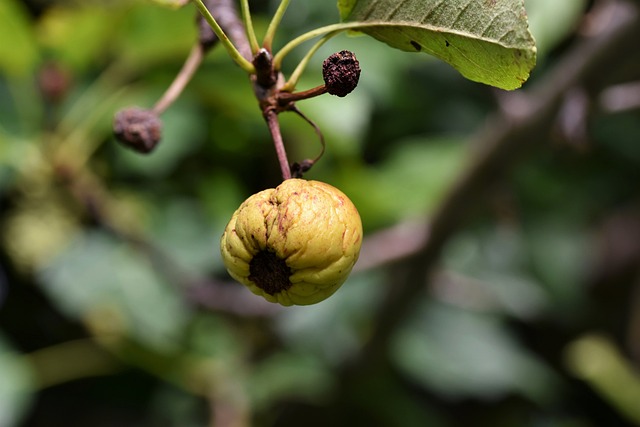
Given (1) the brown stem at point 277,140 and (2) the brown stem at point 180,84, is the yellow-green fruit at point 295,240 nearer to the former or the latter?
(1) the brown stem at point 277,140

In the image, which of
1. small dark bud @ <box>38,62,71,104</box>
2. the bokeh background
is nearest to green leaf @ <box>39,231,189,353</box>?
the bokeh background

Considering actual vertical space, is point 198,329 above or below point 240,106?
below

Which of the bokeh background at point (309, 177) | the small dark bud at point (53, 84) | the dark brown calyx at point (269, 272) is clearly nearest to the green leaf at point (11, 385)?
the bokeh background at point (309, 177)

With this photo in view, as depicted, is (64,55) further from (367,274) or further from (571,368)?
(571,368)

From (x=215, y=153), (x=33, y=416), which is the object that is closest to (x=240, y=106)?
(x=215, y=153)

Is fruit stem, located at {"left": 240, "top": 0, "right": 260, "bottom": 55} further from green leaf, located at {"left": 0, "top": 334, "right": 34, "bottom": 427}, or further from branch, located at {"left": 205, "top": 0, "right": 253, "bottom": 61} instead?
green leaf, located at {"left": 0, "top": 334, "right": 34, "bottom": 427}

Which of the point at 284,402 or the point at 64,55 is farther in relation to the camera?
the point at 284,402

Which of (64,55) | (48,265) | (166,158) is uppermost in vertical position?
(64,55)
